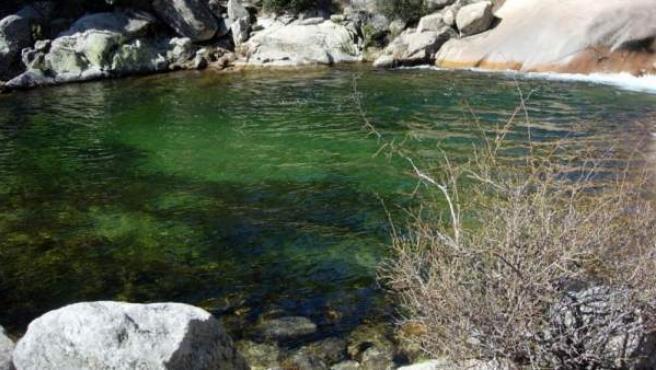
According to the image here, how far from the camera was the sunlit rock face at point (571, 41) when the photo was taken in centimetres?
2202

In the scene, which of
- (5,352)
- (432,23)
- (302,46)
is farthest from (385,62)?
(5,352)

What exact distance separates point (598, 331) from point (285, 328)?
4.08 metres

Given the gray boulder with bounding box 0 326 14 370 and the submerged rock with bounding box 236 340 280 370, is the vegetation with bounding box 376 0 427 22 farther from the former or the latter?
the gray boulder with bounding box 0 326 14 370

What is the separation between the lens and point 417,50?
26.1 meters

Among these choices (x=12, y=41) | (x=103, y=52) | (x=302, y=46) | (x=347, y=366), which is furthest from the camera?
(x=302, y=46)

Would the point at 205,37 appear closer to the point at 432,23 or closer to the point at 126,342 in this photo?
the point at 432,23

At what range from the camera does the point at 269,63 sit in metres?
28.0

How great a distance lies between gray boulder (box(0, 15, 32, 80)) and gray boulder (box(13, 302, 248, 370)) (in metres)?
24.0

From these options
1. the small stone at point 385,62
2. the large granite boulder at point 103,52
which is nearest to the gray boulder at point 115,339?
the small stone at point 385,62

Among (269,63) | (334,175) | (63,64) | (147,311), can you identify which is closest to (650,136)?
(334,175)

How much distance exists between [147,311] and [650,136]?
1306cm

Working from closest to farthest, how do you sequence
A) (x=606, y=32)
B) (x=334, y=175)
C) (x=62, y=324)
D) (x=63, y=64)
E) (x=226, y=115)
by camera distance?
1. (x=62, y=324)
2. (x=334, y=175)
3. (x=226, y=115)
4. (x=606, y=32)
5. (x=63, y=64)

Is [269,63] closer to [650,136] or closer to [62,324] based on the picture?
[650,136]

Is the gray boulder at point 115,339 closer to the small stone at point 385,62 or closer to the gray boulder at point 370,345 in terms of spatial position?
the gray boulder at point 370,345
